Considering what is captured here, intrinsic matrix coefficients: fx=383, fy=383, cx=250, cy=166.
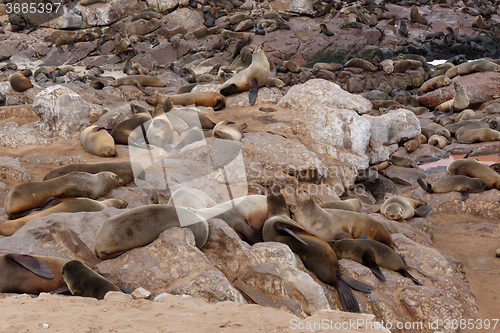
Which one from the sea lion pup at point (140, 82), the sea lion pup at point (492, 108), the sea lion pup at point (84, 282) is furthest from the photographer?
the sea lion pup at point (492, 108)

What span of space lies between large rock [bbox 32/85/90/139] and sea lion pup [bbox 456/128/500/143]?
1001cm

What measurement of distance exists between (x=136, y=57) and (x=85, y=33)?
10.8 ft

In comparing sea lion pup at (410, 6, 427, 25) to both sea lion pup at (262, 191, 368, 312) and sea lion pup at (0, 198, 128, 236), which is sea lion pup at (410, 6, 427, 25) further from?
sea lion pup at (0, 198, 128, 236)

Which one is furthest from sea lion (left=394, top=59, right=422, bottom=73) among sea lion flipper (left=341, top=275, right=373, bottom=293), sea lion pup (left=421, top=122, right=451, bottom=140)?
sea lion flipper (left=341, top=275, right=373, bottom=293)

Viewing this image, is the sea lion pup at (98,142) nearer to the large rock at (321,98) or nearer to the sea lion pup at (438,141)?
the large rock at (321,98)

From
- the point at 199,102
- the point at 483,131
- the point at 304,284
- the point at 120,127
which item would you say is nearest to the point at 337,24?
→ the point at 483,131

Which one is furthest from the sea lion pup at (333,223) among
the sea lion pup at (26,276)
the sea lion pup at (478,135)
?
the sea lion pup at (478,135)

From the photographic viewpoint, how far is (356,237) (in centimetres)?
476

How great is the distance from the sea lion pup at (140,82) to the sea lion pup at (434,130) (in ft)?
27.7

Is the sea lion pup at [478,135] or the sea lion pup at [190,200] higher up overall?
the sea lion pup at [190,200]

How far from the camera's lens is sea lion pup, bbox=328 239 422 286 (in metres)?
4.20

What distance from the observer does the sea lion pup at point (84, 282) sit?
282 centimetres

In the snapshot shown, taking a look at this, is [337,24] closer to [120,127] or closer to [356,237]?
[120,127]

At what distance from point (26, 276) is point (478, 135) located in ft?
37.4
